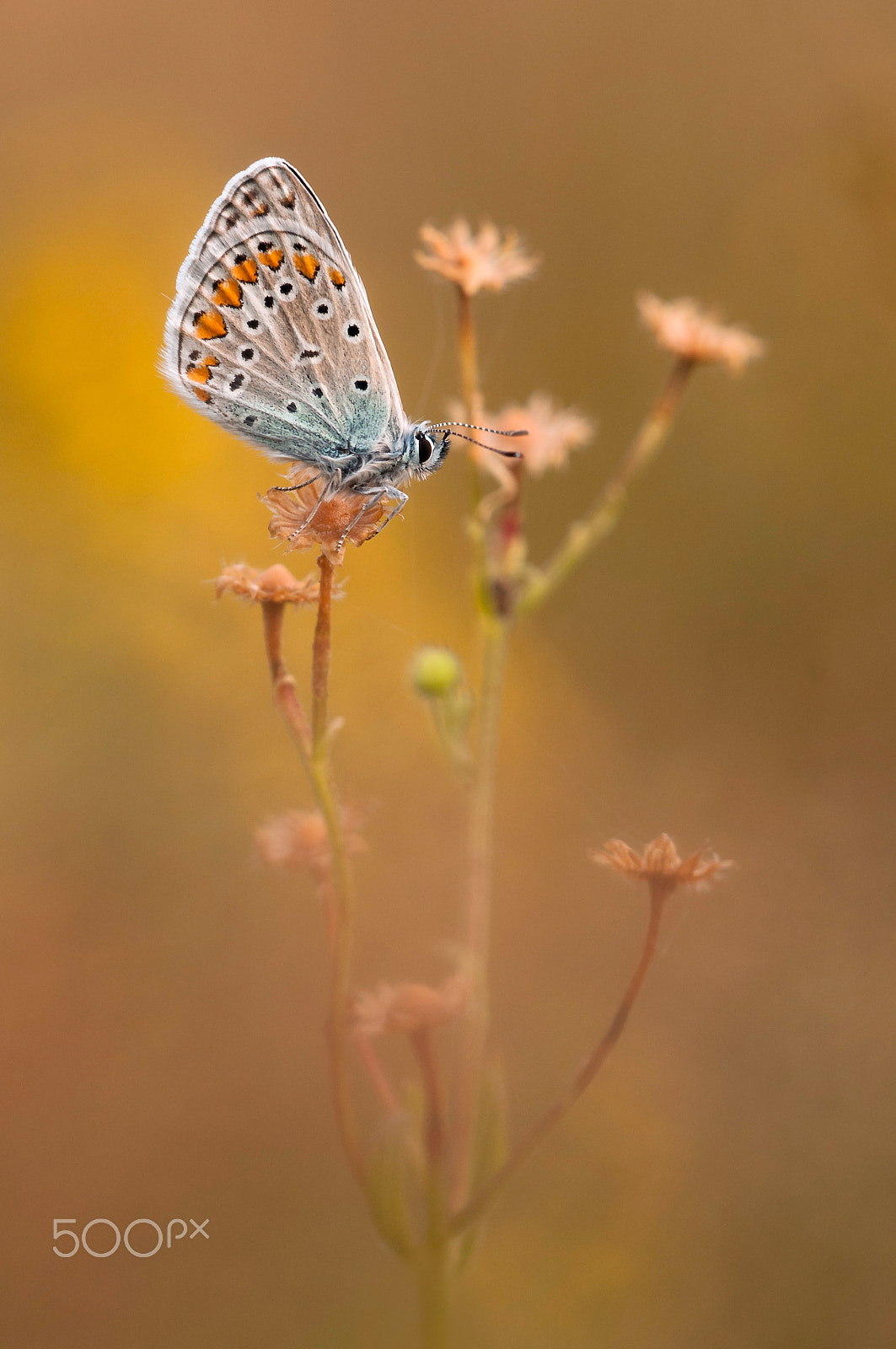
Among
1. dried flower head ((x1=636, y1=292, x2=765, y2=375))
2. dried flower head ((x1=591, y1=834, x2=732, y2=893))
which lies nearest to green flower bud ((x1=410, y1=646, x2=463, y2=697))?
dried flower head ((x1=591, y1=834, x2=732, y2=893))

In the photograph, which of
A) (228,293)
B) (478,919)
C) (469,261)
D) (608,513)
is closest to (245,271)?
(228,293)

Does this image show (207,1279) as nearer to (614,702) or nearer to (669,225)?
(614,702)

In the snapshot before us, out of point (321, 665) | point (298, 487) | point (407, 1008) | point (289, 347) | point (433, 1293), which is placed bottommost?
point (433, 1293)

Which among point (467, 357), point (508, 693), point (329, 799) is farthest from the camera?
point (508, 693)

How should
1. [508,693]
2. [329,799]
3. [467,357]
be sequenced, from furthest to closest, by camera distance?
[508,693], [467,357], [329,799]

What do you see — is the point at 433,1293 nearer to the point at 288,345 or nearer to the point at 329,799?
the point at 329,799

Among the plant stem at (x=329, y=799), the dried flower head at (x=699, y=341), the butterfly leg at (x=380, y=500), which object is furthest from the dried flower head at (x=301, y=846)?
the dried flower head at (x=699, y=341)

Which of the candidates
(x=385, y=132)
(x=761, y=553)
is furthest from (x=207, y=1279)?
(x=385, y=132)

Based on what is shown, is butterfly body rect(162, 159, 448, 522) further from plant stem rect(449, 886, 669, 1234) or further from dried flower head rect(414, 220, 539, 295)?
plant stem rect(449, 886, 669, 1234)

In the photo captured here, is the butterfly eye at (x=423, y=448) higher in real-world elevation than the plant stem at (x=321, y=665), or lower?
higher

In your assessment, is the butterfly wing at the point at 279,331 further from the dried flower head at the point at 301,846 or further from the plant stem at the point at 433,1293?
the plant stem at the point at 433,1293
